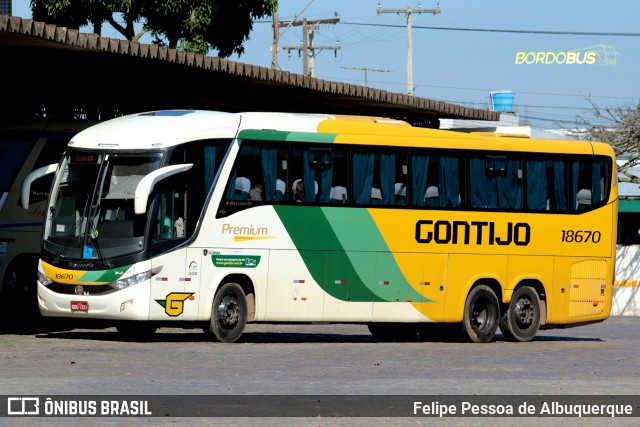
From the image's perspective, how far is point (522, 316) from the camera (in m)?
25.8

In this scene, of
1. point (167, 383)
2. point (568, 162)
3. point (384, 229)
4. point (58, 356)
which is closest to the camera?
point (167, 383)

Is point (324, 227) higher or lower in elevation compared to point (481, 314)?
higher

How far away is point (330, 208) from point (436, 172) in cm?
220

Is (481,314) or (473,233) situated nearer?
(473,233)

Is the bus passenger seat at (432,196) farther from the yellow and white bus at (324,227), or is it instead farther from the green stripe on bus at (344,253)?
the green stripe on bus at (344,253)

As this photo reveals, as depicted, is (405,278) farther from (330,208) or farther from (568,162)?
(568,162)

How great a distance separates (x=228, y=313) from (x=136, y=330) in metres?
2.05

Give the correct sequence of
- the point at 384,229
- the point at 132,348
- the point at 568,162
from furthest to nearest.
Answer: the point at 568,162, the point at 384,229, the point at 132,348

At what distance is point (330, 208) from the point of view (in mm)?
23141

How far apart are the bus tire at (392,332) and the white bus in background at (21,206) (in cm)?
593

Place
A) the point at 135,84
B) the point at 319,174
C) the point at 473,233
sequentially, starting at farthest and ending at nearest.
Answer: the point at 135,84
the point at 473,233
the point at 319,174

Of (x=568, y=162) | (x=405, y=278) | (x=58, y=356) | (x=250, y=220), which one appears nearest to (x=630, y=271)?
(x=568, y=162)

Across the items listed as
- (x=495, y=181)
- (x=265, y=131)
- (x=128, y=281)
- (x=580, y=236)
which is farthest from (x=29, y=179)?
(x=580, y=236)

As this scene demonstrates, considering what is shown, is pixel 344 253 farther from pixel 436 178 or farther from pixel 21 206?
pixel 21 206
